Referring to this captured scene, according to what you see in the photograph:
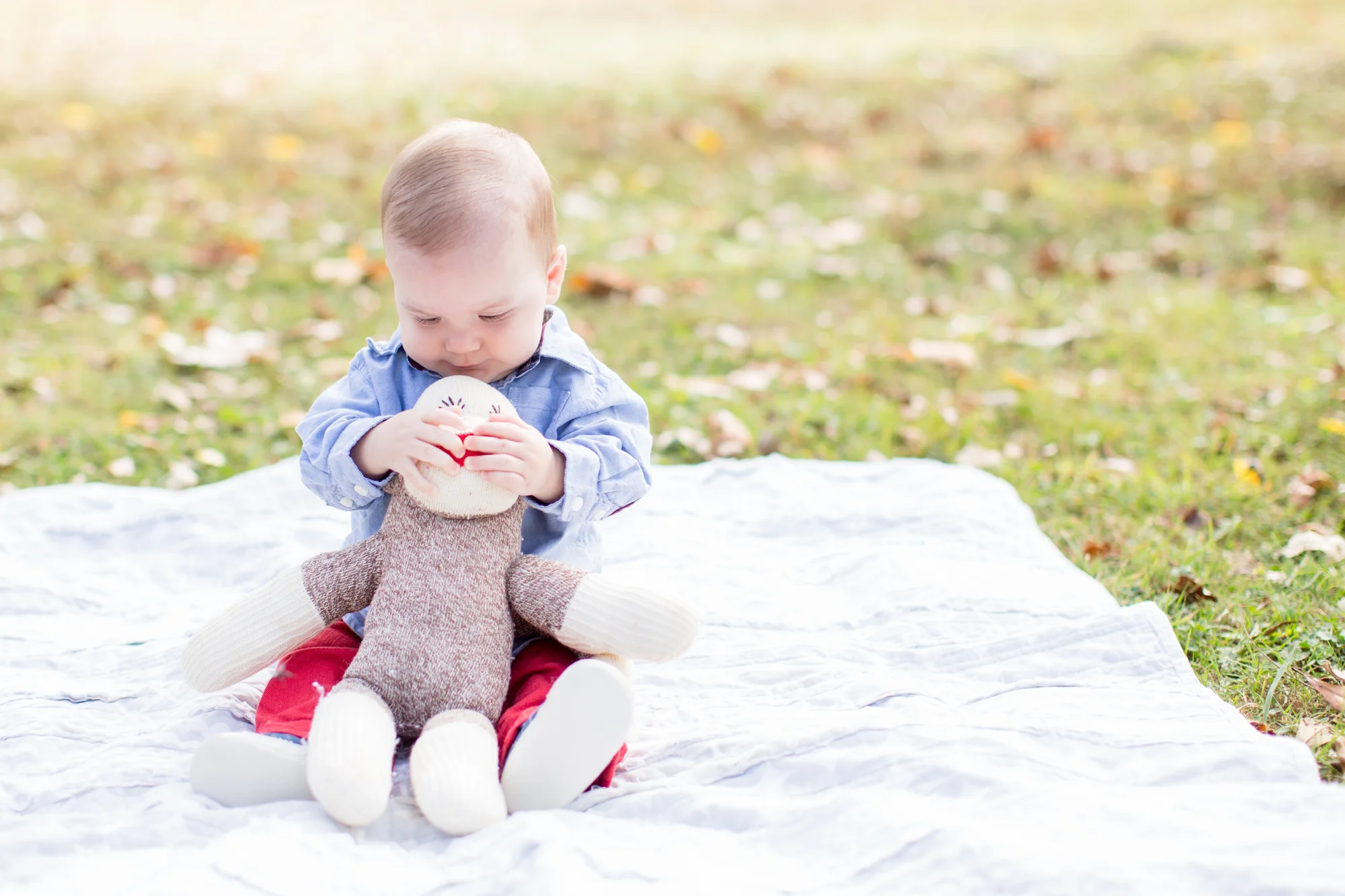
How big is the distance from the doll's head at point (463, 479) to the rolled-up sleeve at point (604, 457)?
98 mm

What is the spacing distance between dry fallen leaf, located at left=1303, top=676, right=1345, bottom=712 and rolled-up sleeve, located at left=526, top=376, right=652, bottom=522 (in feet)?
4.24

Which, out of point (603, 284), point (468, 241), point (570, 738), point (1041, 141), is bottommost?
point (603, 284)

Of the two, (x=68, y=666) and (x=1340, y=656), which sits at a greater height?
(x=1340, y=656)

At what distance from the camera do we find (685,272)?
5.30 m

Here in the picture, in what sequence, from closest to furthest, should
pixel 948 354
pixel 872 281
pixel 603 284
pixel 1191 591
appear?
pixel 1191 591
pixel 948 354
pixel 603 284
pixel 872 281

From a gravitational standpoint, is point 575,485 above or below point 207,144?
above

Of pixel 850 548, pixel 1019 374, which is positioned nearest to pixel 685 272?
pixel 1019 374

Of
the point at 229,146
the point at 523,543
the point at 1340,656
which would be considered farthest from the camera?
the point at 229,146

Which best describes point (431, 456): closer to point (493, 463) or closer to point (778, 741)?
point (493, 463)

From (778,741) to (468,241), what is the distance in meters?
0.95

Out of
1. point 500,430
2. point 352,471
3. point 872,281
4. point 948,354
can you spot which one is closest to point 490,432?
point 500,430

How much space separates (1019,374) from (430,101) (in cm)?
475

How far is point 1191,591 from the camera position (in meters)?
2.66

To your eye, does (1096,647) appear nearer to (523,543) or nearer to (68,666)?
(523,543)
